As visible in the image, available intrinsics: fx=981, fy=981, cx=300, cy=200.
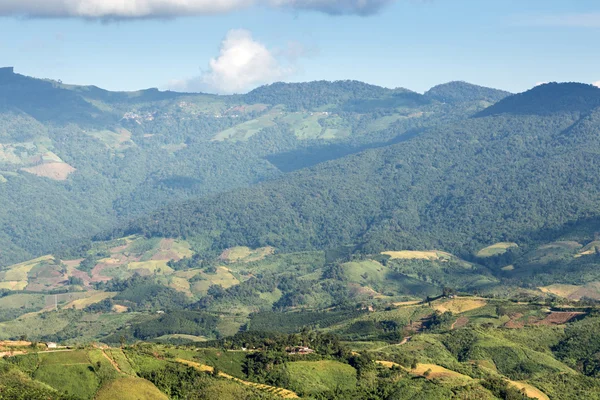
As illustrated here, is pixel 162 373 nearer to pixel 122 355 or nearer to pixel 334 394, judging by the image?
pixel 122 355

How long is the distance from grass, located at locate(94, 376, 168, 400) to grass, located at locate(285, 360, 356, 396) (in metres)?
24.8

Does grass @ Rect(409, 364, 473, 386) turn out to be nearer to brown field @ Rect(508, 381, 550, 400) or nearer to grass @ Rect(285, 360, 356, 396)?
brown field @ Rect(508, 381, 550, 400)

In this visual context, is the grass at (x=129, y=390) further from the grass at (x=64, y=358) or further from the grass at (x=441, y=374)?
the grass at (x=441, y=374)

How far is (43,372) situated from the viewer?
445ft

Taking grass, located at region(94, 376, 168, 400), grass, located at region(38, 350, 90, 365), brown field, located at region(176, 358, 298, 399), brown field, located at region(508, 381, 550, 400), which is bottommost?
brown field, located at region(508, 381, 550, 400)

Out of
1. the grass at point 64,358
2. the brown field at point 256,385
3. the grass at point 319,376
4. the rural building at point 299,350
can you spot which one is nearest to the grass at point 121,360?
the grass at point 64,358

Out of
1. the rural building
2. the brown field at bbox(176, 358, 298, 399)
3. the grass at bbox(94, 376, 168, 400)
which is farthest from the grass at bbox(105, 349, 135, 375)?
the rural building

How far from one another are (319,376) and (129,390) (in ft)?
112

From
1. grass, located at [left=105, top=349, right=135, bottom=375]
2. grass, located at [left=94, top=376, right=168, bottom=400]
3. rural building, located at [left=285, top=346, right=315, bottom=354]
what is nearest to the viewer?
grass, located at [left=94, top=376, right=168, bottom=400]

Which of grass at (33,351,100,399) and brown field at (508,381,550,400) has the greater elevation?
grass at (33,351,100,399)

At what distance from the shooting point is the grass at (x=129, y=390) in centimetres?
12800

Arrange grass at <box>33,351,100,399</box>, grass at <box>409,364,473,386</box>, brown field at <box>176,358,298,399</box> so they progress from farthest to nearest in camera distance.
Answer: grass at <box>409,364,473,386</box>, brown field at <box>176,358,298,399</box>, grass at <box>33,351,100,399</box>

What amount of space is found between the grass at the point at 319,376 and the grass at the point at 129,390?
975 inches

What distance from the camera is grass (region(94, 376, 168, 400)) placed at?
128 metres
